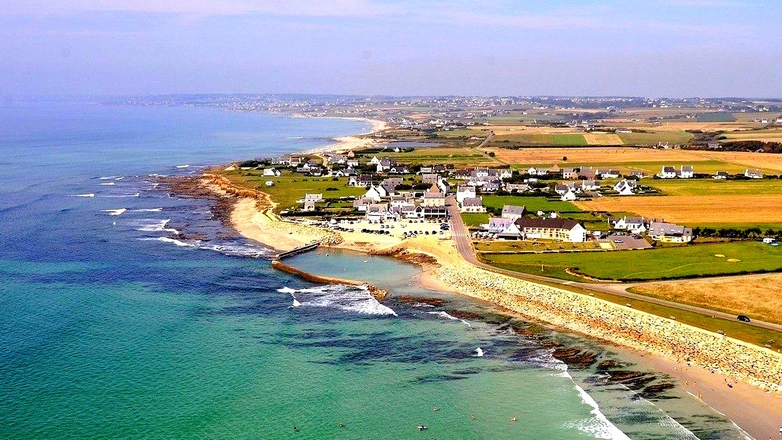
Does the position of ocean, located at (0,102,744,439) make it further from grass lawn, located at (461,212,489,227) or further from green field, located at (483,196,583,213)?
green field, located at (483,196,583,213)

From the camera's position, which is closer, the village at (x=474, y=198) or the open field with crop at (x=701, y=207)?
the village at (x=474, y=198)

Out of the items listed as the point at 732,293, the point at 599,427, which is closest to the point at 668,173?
the point at 732,293

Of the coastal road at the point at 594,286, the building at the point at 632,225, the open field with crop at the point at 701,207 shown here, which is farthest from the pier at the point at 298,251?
the open field with crop at the point at 701,207

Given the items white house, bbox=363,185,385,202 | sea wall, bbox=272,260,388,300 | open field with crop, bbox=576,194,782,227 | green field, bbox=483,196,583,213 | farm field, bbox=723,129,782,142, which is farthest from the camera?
farm field, bbox=723,129,782,142

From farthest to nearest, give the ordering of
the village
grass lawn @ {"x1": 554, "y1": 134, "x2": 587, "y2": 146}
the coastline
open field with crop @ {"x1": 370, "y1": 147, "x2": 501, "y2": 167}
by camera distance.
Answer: grass lawn @ {"x1": 554, "y1": 134, "x2": 587, "y2": 146} < open field with crop @ {"x1": 370, "y1": 147, "x2": 501, "y2": 167} < the village < the coastline

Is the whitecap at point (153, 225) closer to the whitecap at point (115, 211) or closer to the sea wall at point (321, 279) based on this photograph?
the whitecap at point (115, 211)

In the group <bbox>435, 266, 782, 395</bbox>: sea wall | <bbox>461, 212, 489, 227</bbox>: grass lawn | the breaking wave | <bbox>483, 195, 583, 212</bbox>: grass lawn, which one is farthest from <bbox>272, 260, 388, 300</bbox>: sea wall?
<bbox>483, 195, 583, 212</bbox>: grass lawn
